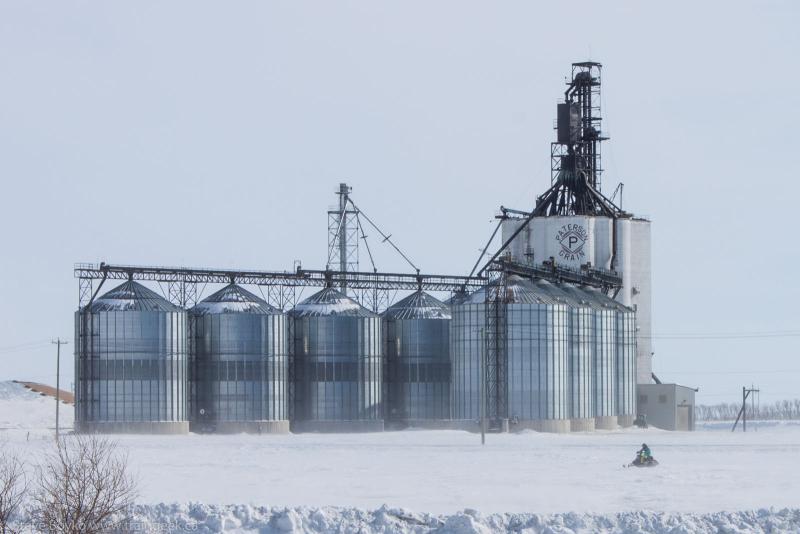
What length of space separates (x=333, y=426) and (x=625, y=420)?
2905 centimetres

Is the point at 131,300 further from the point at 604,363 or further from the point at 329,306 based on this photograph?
the point at 604,363

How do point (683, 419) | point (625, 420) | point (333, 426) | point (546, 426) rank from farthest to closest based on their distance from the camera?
point (683, 419)
point (625, 420)
point (333, 426)
point (546, 426)

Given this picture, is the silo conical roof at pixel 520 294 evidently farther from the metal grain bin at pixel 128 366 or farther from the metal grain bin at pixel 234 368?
the metal grain bin at pixel 128 366

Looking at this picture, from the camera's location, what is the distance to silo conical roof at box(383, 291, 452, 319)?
500 ft

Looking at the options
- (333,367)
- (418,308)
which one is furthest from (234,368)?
(418,308)

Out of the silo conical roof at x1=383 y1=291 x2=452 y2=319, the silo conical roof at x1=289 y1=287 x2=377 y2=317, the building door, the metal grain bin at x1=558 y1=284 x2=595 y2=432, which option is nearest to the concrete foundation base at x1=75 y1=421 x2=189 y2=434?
the silo conical roof at x1=289 y1=287 x2=377 y2=317

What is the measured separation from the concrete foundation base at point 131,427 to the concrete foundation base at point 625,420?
42.4 m

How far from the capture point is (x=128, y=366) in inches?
5413

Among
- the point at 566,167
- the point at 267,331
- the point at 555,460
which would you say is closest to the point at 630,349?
the point at 566,167

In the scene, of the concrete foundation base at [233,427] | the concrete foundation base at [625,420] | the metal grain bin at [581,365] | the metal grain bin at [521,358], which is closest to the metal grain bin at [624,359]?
the concrete foundation base at [625,420]

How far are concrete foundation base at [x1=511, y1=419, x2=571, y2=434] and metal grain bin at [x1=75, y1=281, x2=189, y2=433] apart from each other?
27830 millimetres

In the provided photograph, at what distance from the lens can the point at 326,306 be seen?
148m

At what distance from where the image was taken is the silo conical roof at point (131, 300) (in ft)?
452

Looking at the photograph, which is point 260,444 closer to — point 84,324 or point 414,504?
point 84,324
